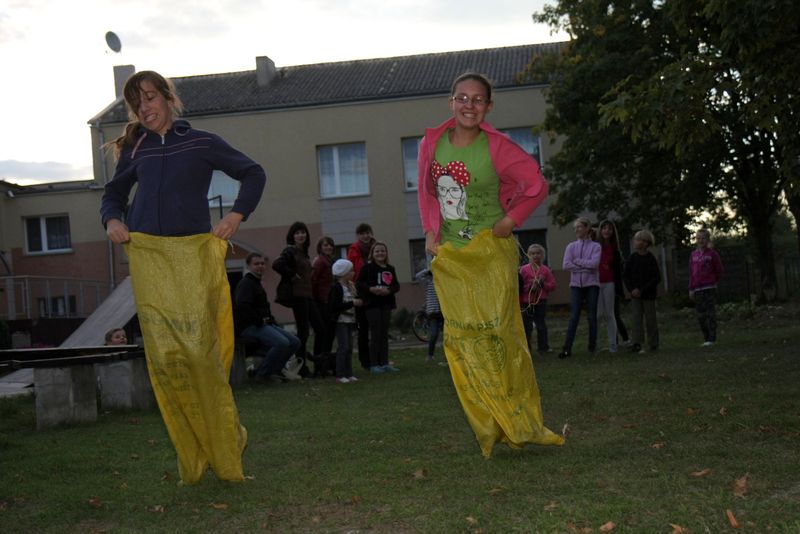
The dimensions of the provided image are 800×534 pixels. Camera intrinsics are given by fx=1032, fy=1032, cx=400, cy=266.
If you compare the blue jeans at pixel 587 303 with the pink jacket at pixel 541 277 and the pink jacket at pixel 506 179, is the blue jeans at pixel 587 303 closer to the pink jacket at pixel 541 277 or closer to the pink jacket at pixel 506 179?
the pink jacket at pixel 541 277

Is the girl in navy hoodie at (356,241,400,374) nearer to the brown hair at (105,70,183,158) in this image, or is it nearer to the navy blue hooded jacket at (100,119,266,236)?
the navy blue hooded jacket at (100,119,266,236)

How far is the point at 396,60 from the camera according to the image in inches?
1580

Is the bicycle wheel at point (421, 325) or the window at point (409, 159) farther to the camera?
→ the window at point (409, 159)

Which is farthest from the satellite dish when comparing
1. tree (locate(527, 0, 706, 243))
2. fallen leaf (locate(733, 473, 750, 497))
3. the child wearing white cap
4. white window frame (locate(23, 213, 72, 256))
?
fallen leaf (locate(733, 473, 750, 497))

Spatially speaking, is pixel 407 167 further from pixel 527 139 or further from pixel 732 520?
pixel 732 520

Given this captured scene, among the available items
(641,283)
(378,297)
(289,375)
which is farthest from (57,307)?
(641,283)

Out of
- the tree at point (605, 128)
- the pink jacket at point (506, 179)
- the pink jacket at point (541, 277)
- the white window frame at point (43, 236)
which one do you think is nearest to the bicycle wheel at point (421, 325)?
the tree at point (605, 128)

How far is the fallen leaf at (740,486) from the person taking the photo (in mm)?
4688

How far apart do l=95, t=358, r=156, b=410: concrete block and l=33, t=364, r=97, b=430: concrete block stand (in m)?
0.98

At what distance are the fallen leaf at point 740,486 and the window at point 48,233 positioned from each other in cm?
3615

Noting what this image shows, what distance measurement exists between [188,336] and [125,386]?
551 centimetres

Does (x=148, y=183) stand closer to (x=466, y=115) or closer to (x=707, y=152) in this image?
(x=466, y=115)

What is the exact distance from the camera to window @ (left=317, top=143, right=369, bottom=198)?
36.5m

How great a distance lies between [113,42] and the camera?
38.8 metres
